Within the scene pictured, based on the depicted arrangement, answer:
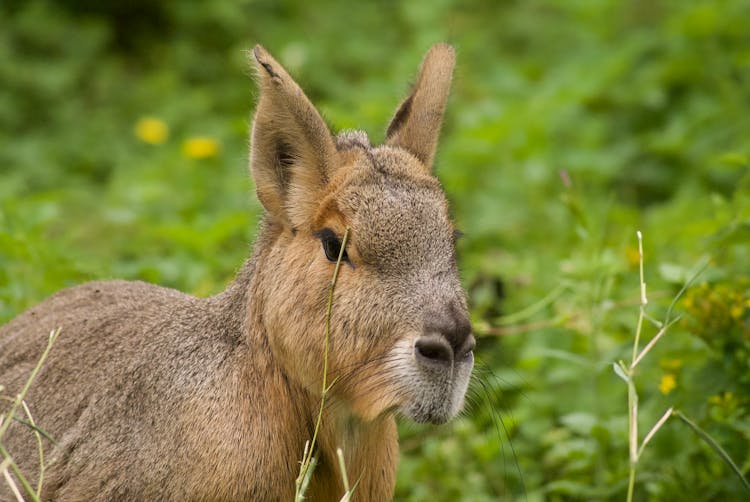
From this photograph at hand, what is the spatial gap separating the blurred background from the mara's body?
0.45 metres

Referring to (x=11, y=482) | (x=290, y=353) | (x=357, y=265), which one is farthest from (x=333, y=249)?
(x=11, y=482)

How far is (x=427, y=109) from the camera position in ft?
12.4

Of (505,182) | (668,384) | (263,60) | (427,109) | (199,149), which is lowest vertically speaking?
(668,384)

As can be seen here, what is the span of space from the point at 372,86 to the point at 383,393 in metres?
5.21

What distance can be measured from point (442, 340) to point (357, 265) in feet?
1.19

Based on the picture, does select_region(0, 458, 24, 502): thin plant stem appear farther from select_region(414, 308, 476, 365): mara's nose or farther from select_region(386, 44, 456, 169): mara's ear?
select_region(386, 44, 456, 169): mara's ear

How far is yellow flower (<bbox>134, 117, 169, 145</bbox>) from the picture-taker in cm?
762

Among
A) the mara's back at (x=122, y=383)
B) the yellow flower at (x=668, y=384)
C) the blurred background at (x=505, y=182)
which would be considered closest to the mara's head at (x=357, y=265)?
the mara's back at (x=122, y=383)

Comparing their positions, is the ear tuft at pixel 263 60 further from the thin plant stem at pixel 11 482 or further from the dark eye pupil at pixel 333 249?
the thin plant stem at pixel 11 482

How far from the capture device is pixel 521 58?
9383 millimetres

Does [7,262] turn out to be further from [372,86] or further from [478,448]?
[372,86]

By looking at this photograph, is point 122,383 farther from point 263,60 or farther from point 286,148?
point 263,60

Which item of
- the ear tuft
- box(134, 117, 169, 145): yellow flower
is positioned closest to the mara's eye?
the ear tuft

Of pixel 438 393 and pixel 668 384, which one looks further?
pixel 668 384
